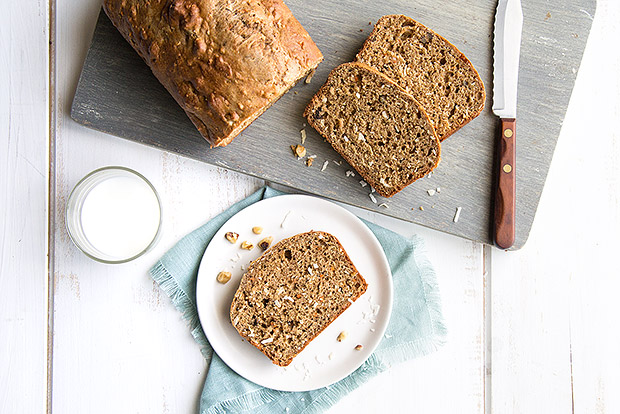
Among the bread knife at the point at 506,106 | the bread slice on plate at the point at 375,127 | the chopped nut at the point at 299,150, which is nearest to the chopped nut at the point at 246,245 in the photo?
the chopped nut at the point at 299,150

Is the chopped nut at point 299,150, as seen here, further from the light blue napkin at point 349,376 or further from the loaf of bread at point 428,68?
the loaf of bread at point 428,68

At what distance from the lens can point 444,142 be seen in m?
2.32

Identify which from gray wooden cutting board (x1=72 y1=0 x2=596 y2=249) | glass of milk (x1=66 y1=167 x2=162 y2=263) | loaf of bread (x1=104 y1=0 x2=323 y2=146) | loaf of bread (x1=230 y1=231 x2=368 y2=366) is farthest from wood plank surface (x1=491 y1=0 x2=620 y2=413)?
glass of milk (x1=66 y1=167 x2=162 y2=263)

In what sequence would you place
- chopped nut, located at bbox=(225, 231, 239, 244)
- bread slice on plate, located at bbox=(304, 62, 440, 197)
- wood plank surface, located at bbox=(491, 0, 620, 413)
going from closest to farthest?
1. bread slice on plate, located at bbox=(304, 62, 440, 197)
2. chopped nut, located at bbox=(225, 231, 239, 244)
3. wood plank surface, located at bbox=(491, 0, 620, 413)

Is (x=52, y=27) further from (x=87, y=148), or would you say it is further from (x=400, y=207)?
(x=400, y=207)

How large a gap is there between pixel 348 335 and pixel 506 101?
1.32 m

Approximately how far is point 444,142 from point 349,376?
1.20 m

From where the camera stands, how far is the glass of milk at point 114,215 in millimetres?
2199

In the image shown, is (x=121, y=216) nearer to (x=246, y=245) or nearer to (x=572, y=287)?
(x=246, y=245)

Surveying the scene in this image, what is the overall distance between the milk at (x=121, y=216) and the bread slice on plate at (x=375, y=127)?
845 millimetres

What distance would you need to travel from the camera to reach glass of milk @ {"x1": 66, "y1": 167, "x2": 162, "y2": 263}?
2.20 m

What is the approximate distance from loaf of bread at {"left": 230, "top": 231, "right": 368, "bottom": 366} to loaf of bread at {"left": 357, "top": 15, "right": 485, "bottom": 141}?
2.52 ft

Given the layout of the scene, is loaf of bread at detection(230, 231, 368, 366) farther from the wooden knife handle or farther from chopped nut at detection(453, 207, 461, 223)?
the wooden knife handle

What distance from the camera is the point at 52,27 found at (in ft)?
7.64
